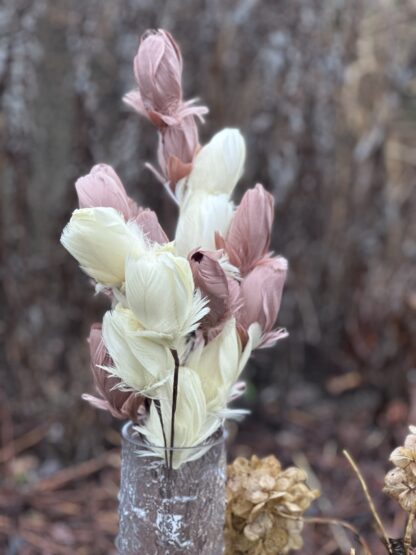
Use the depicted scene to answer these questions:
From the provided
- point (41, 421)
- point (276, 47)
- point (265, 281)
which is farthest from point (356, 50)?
point (265, 281)

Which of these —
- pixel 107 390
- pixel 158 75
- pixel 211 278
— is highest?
pixel 158 75

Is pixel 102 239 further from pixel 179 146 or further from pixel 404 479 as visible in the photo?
pixel 404 479

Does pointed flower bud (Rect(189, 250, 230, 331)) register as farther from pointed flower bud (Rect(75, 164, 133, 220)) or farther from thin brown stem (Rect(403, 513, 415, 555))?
thin brown stem (Rect(403, 513, 415, 555))

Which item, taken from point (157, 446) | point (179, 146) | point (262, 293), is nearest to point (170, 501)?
point (157, 446)

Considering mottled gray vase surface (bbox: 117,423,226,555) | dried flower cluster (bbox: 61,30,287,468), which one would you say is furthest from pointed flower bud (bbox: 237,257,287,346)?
mottled gray vase surface (bbox: 117,423,226,555)

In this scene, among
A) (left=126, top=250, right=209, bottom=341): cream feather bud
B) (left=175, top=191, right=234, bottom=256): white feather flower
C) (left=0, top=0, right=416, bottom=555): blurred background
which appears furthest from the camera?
(left=0, top=0, right=416, bottom=555): blurred background

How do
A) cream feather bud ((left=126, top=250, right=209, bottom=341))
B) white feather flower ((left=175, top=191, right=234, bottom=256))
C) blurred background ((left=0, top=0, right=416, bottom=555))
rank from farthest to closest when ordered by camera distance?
blurred background ((left=0, top=0, right=416, bottom=555)), white feather flower ((left=175, top=191, right=234, bottom=256)), cream feather bud ((left=126, top=250, right=209, bottom=341))
